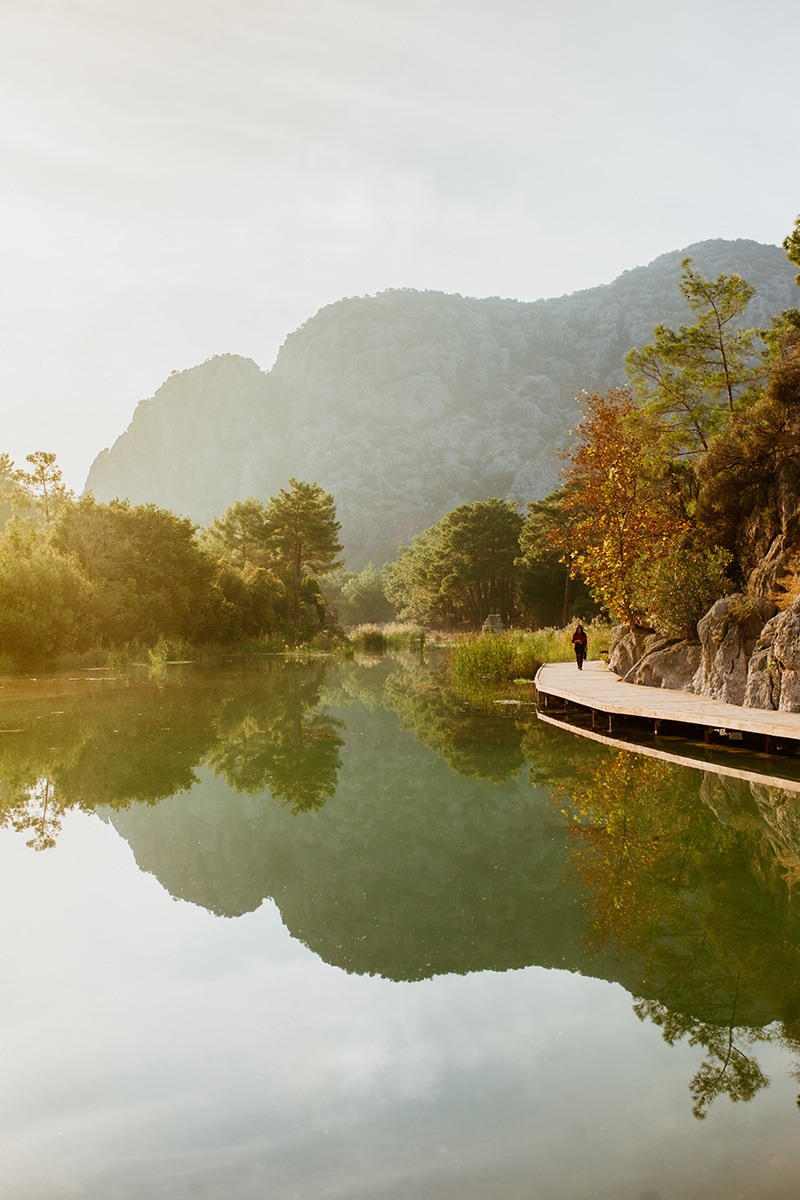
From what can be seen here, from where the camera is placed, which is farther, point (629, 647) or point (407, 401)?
point (407, 401)

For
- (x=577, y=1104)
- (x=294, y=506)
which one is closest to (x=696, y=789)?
(x=577, y=1104)

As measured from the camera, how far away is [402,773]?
9648 millimetres

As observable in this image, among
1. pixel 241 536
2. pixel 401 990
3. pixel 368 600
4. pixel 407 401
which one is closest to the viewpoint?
pixel 401 990

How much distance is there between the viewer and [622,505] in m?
17.6

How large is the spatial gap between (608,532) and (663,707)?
24.2 ft

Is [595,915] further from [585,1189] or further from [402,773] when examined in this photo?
[402,773]

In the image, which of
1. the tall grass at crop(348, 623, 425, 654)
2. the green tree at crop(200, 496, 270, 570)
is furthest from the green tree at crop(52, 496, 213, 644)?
the green tree at crop(200, 496, 270, 570)

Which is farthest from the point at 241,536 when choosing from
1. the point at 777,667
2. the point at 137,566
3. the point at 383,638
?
the point at 777,667

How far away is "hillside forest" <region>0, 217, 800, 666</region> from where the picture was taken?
14.3m

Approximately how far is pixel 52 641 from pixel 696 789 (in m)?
22.4

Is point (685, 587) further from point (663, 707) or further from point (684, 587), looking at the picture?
point (663, 707)

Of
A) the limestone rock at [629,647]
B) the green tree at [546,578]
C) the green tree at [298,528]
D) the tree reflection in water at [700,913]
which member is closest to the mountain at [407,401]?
the green tree at [546,578]

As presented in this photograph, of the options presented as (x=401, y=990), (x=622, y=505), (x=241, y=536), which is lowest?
(x=401, y=990)

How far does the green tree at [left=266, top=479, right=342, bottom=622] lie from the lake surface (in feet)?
125
